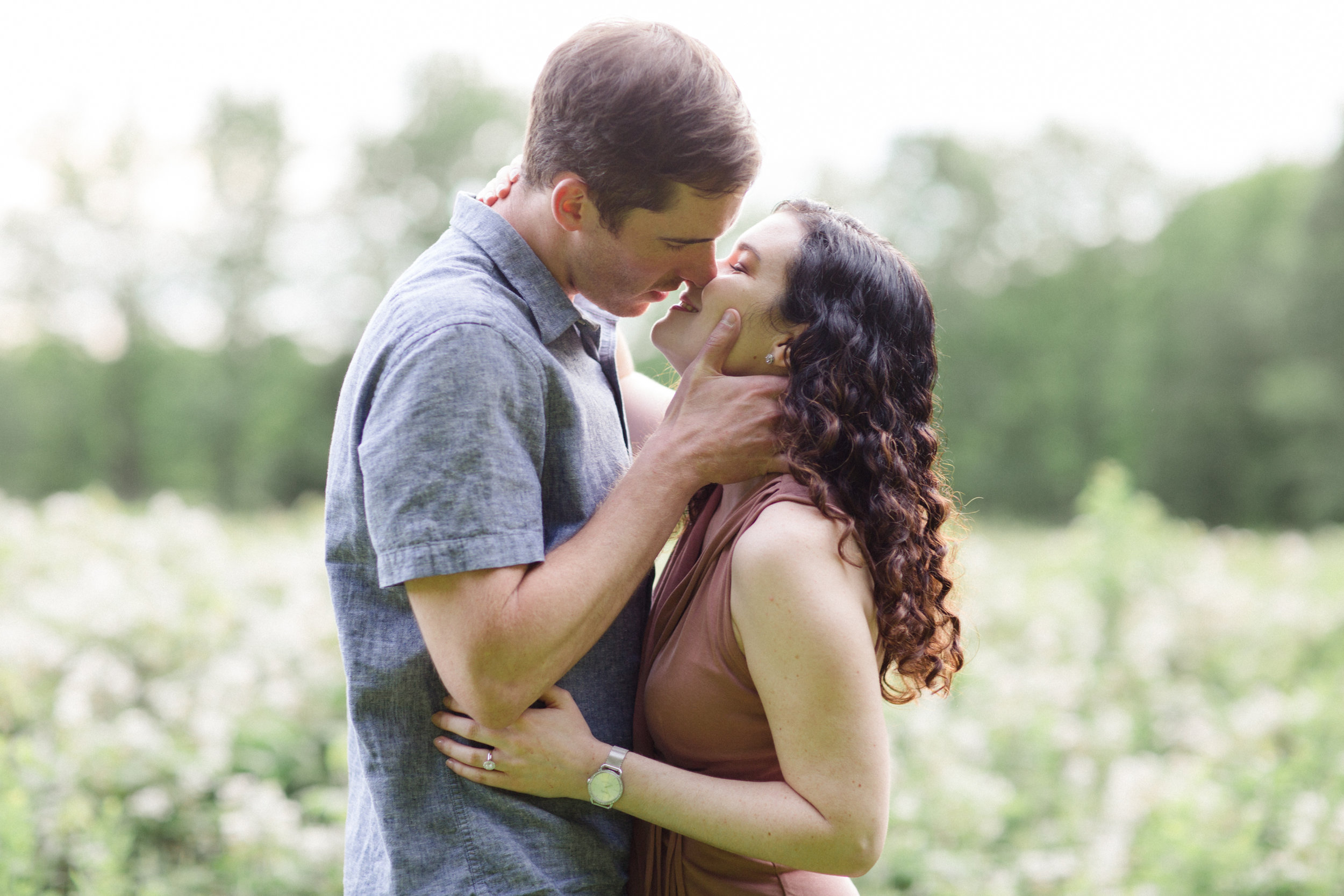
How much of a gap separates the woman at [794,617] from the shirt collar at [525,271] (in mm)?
353

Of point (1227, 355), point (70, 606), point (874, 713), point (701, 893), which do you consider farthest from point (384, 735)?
point (1227, 355)

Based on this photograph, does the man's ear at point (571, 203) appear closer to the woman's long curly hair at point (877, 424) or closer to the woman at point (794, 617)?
the woman at point (794, 617)

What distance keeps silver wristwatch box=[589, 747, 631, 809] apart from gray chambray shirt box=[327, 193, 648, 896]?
94 mm

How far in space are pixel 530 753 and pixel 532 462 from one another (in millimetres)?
491

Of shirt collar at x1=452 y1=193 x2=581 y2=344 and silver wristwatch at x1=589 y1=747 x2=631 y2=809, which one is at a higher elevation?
shirt collar at x1=452 y1=193 x2=581 y2=344

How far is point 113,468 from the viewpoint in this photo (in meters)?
21.7

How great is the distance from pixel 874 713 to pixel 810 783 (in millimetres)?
160

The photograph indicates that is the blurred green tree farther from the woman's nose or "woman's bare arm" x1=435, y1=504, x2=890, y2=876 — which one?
"woman's bare arm" x1=435, y1=504, x2=890, y2=876

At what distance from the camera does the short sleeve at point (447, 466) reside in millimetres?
1496

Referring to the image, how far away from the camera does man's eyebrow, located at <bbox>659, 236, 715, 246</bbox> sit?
1903 mm

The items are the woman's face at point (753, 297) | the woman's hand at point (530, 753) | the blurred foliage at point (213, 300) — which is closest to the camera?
the woman's hand at point (530, 753)

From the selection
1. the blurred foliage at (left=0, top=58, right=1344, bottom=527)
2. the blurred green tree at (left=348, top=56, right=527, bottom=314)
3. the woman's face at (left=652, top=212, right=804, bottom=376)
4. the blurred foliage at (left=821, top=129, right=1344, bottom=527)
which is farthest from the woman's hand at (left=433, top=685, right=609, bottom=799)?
the blurred foliage at (left=821, top=129, right=1344, bottom=527)

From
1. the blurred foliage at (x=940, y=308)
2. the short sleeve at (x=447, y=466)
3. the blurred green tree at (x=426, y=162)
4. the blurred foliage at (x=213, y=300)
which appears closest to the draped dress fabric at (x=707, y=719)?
the short sleeve at (x=447, y=466)

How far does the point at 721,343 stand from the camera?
1.94 metres
